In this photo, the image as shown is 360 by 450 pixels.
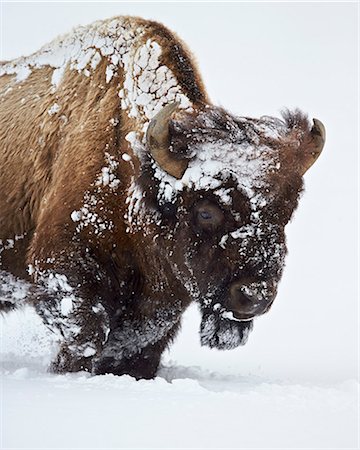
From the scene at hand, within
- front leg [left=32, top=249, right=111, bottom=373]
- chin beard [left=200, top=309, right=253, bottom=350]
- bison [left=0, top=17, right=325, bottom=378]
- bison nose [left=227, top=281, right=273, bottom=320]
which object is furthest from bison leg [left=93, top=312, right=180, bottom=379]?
bison nose [left=227, top=281, right=273, bottom=320]

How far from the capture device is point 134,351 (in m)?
6.28

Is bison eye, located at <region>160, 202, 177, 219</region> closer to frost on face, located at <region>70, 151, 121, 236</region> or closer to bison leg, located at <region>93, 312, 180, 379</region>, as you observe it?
frost on face, located at <region>70, 151, 121, 236</region>

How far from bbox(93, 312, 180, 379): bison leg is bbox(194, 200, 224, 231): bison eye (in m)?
1.04

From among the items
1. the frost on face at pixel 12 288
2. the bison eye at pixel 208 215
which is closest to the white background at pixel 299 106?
the frost on face at pixel 12 288

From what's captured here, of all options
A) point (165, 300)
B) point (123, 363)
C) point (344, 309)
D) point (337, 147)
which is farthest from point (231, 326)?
point (337, 147)

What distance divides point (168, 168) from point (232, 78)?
24.1 m

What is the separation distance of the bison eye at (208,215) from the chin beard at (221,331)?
60cm

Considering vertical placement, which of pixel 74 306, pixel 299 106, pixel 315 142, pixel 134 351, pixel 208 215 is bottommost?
pixel 134 351

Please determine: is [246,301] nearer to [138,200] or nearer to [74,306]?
[138,200]

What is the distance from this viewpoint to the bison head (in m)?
5.31

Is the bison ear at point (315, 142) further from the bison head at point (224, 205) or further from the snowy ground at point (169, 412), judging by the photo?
the snowy ground at point (169, 412)

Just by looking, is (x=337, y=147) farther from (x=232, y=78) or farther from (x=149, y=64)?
(x=149, y=64)

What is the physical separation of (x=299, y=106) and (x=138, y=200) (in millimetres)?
13570

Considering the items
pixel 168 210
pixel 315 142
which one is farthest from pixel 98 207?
pixel 315 142
